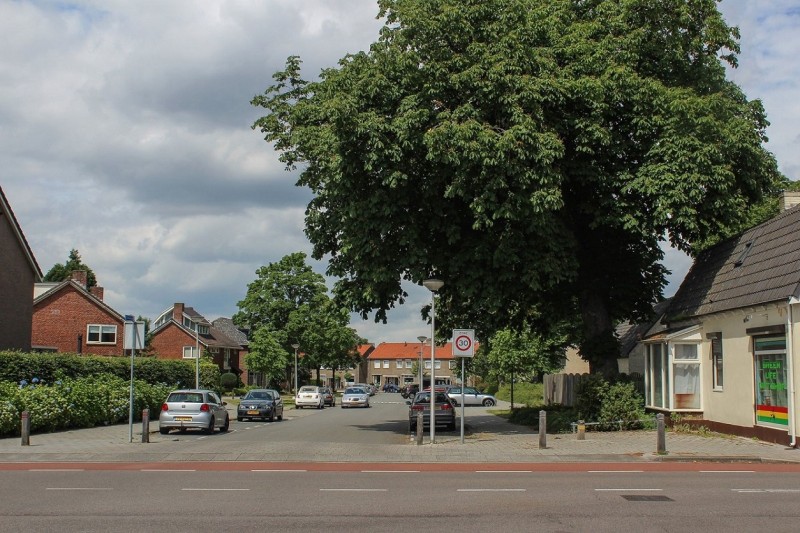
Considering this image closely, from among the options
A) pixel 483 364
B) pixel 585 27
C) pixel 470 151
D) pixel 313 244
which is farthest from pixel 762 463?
pixel 483 364

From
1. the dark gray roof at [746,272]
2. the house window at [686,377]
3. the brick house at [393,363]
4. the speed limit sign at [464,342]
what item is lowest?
the brick house at [393,363]

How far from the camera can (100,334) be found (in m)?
58.9

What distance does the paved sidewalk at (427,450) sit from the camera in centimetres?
1866

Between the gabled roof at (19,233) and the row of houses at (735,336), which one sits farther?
the gabled roof at (19,233)

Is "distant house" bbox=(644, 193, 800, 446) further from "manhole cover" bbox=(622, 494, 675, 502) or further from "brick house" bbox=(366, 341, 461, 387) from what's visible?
"brick house" bbox=(366, 341, 461, 387)

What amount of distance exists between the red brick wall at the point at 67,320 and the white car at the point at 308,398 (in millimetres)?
15199

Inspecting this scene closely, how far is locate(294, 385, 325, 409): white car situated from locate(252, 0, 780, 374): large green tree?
30.3 m

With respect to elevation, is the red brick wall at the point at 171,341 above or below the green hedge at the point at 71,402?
above

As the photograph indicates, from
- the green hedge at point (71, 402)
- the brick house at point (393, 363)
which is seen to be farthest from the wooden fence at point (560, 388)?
the brick house at point (393, 363)

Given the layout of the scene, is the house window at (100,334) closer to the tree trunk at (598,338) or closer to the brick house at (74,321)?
the brick house at (74,321)

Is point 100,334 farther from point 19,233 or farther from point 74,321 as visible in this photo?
point 19,233

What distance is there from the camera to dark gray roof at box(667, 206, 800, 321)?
67.7ft

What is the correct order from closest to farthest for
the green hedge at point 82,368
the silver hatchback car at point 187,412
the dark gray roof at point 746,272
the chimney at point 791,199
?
the dark gray roof at point 746,272
the green hedge at point 82,368
the silver hatchback car at point 187,412
the chimney at point 791,199

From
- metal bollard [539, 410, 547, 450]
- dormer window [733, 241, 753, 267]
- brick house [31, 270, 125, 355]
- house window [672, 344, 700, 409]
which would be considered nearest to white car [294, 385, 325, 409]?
brick house [31, 270, 125, 355]
